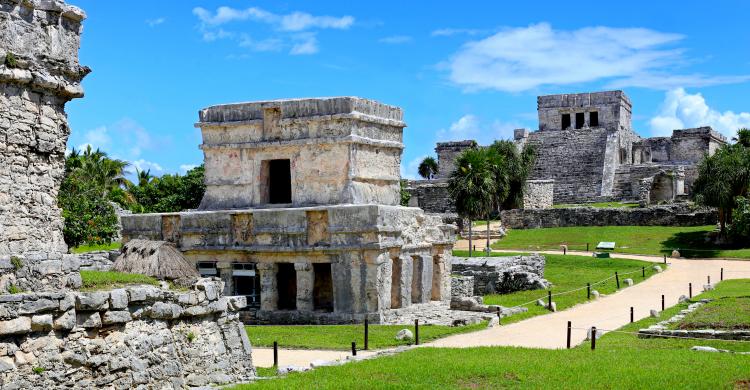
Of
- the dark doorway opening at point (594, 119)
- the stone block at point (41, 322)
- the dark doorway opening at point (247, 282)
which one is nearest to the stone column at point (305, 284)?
the dark doorway opening at point (247, 282)

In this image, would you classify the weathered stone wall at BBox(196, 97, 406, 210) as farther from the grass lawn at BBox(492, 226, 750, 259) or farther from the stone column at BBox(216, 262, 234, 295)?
→ the grass lawn at BBox(492, 226, 750, 259)

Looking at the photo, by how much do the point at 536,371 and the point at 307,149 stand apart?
1250 cm

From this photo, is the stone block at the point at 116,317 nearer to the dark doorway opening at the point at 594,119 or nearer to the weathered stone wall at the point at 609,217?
the weathered stone wall at the point at 609,217

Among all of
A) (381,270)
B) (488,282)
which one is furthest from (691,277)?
(381,270)

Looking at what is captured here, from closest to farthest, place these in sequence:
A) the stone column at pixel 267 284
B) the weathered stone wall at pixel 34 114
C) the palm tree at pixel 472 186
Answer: the weathered stone wall at pixel 34 114 → the stone column at pixel 267 284 → the palm tree at pixel 472 186

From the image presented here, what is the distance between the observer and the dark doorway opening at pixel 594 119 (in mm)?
65750

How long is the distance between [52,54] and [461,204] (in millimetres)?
22535

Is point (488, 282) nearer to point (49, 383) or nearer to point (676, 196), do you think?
point (49, 383)

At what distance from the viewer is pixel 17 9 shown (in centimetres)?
1391

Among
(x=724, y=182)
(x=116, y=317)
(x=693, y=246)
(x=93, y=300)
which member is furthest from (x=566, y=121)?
(x=93, y=300)

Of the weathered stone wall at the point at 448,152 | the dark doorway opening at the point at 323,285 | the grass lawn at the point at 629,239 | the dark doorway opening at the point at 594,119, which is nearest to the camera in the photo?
the dark doorway opening at the point at 323,285

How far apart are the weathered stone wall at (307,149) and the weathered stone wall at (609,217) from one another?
75.6ft

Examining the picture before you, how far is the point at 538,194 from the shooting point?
179 feet

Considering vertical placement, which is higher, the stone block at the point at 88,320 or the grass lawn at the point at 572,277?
the stone block at the point at 88,320
